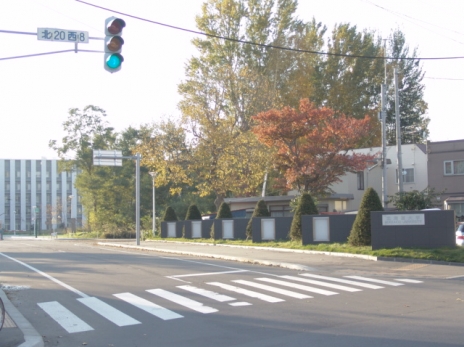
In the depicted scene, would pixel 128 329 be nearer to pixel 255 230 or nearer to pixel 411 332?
pixel 411 332

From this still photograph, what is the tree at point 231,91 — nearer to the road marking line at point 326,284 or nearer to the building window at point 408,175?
the building window at point 408,175

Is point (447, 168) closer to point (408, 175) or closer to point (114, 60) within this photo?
point (408, 175)

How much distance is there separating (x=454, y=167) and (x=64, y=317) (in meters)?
38.7

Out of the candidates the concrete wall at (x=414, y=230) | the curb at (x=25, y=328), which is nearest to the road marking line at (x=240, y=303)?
the curb at (x=25, y=328)

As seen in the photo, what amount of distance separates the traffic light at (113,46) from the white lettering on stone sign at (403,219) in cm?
1449

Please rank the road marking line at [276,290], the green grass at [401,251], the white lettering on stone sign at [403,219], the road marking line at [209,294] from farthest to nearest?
1. the white lettering on stone sign at [403,219]
2. the green grass at [401,251]
3. the road marking line at [276,290]
4. the road marking line at [209,294]

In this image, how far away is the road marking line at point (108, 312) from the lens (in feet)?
36.0

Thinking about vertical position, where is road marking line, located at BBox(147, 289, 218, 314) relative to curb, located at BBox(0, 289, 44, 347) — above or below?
→ below

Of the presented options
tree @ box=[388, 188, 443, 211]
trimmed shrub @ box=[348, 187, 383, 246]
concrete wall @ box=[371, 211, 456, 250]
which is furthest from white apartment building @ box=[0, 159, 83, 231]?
concrete wall @ box=[371, 211, 456, 250]

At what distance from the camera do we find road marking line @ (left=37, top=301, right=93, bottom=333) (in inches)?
416

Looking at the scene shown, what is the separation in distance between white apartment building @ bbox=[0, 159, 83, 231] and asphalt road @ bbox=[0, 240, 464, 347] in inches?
3873

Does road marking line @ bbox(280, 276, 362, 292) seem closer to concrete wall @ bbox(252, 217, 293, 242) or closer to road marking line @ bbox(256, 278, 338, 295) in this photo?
road marking line @ bbox(256, 278, 338, 295)

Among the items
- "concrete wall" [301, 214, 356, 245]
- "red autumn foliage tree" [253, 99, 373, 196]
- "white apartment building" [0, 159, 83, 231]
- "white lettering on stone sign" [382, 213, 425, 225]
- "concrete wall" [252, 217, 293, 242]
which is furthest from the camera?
"white apartment building" [0, 159, 83, 231]

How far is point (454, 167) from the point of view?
145 feet
